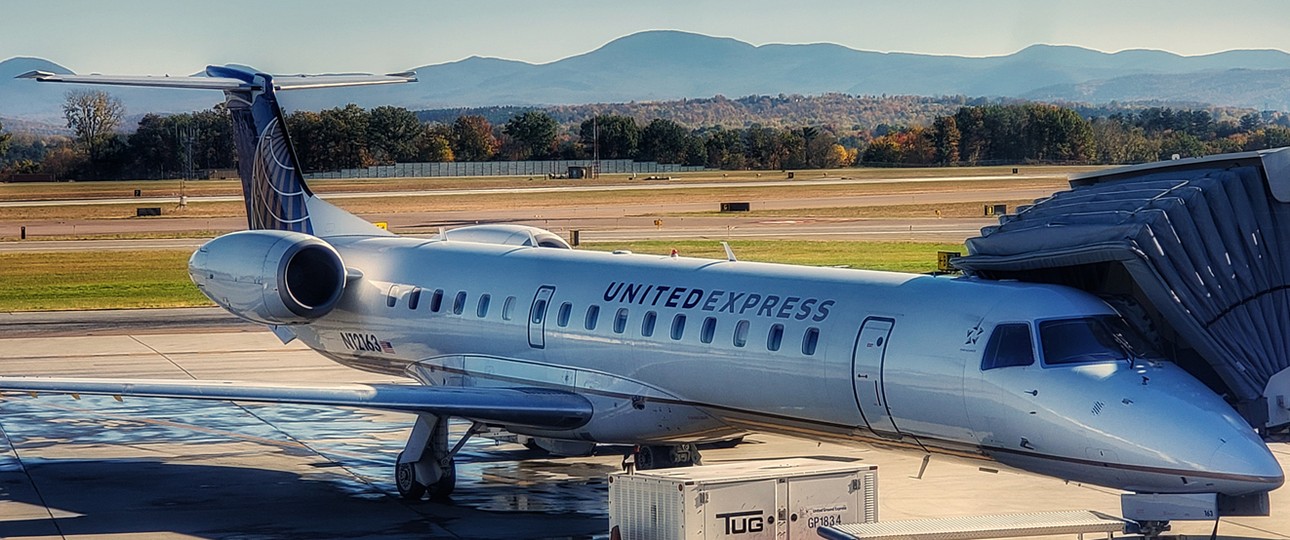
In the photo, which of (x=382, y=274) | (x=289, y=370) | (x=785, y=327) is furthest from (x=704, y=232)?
(x=785, y=327)

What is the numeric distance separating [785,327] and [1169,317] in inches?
163

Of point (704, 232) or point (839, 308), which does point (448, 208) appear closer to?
point (704, 232)

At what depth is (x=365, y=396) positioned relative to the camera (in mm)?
19406

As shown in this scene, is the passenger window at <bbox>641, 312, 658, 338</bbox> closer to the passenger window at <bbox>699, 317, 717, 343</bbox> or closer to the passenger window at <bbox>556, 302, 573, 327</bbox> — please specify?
the passenger window at <bbox>699, 317, 717, 343</bbox>

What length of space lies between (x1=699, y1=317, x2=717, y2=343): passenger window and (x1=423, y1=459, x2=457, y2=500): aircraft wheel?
3.77 metres

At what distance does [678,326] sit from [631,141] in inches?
6487

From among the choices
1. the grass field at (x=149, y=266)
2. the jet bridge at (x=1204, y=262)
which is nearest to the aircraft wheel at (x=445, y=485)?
the jet bridge at (x=1204, y=262)

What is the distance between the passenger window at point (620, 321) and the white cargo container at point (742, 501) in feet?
11.4

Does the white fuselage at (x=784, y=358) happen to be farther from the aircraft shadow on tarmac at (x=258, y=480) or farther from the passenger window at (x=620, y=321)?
the aircraft shadow on tarmac at (x=258, y=480)

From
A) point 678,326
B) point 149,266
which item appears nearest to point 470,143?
point 149,266

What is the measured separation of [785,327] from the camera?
1789cm

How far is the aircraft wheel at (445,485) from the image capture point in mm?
20312

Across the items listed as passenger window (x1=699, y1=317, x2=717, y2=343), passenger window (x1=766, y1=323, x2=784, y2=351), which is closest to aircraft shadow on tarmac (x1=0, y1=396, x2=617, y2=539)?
passenger window (x1=699, y1=317, x2=717, y2=343)

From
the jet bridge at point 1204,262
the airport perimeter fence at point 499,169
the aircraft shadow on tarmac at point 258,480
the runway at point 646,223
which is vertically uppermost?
the jet bridge at point 1204,262
